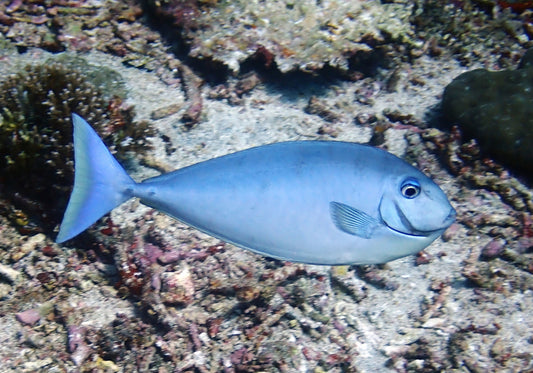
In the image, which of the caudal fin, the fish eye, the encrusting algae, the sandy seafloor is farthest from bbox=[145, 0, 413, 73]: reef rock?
the fish eye

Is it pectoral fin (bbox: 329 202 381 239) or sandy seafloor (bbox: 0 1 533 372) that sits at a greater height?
pectoral fin (bbox: 329 202 381 239)

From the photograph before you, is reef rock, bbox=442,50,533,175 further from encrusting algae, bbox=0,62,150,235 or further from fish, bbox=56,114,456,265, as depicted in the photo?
encrusting algae, bbox=0,62,150,235

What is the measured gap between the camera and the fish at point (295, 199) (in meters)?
1.95

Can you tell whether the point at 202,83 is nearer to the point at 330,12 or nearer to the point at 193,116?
the point at 193,116

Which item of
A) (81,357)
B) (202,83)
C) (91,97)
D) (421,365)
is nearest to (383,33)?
(202,83)

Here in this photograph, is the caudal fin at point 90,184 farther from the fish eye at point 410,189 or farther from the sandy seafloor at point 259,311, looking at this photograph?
the sandy seafloor at point 259,311

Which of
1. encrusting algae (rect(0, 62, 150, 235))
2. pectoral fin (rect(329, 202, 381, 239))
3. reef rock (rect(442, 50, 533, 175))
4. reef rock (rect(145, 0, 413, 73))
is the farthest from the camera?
reef rock (rect(145, 0, 413, 73))

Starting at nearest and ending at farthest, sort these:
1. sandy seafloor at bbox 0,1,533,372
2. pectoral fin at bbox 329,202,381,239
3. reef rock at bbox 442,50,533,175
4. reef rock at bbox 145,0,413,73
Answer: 1. pectoral fin at bbox 329,202,381,239
2. sandy seafloor at bbox 0,1,533,372
3. reef rock at bbox 442,50,533,175
4. reef rock at bbox 145,0,413,73

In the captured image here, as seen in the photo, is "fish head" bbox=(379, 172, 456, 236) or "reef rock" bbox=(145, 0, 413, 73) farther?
"reef rock" bbox=(145, 0, 413, 73)

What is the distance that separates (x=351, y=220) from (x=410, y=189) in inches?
12.8

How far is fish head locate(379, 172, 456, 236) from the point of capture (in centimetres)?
195

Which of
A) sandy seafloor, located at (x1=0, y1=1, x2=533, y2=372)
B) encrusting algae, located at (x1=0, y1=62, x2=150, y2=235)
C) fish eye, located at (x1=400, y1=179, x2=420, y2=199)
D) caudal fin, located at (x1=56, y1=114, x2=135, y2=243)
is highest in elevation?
fish eye, located at (x1=400, y1=179, x2=420, y2=199)

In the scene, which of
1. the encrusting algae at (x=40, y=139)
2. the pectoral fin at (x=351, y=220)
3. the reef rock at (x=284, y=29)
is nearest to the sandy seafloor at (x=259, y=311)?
the encrusting algae at (x=40, y=139)

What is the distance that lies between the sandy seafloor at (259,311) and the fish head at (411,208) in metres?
1.92
